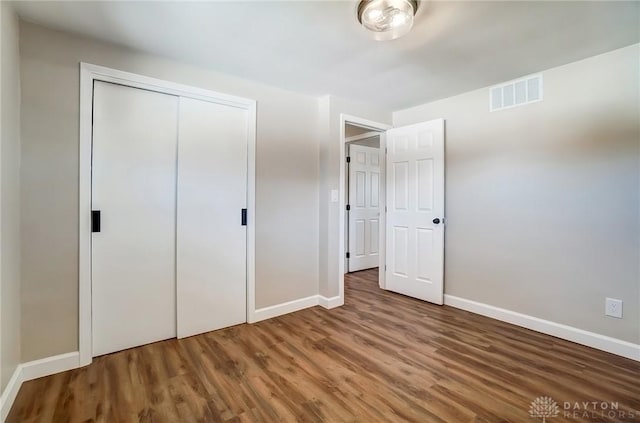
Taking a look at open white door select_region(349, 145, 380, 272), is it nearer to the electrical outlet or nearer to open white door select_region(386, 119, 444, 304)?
open white door select_region(386, 119, 444, 304)

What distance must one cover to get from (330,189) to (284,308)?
1350 millimetres

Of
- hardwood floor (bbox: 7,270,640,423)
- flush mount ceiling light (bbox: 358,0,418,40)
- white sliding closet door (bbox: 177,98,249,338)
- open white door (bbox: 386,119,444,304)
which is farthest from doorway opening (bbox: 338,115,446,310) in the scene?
flush mount ceiling light (bbox: 358,0,418,40)

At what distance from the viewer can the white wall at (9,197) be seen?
157cm

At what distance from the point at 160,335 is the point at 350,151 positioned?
141 inches

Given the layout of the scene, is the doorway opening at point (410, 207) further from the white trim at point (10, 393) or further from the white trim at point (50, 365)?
the white trim at point (10, 393)

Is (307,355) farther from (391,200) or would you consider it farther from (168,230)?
(391,200)

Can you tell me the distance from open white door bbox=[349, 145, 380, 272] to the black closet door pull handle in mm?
3352

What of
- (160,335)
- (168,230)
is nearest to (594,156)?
(168,230)

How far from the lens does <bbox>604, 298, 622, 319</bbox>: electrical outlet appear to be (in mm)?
2188

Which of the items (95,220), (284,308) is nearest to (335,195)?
(284,308)

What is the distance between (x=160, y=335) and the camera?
2.37m

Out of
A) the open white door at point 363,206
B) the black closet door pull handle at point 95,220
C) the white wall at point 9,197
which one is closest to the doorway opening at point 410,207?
the open white door at point 363,206

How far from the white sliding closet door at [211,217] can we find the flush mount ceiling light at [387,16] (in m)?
1.44

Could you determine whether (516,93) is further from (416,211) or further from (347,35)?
(347,35)
